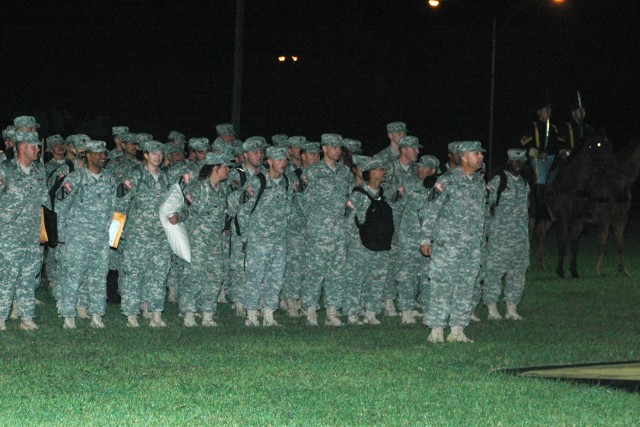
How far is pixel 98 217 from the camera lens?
1477 cm

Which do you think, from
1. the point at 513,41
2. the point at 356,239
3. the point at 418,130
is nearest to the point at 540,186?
the point at 356,239

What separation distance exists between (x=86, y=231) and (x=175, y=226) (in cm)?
103

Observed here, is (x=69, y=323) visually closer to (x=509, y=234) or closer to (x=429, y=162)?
(x=429, y=162)

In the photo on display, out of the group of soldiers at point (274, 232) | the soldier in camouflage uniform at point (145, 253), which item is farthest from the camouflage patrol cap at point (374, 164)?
the soldier in camouflage uniform at point (145, 253)

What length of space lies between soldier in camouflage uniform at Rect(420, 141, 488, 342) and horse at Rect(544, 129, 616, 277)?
943cm

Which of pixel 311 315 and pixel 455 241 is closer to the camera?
pixel 455 241

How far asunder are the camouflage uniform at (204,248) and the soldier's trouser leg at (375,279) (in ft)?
5.92

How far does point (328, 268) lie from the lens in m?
15.8

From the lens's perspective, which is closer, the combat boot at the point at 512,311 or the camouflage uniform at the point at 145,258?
the camouflage uniform at the point at 145,258

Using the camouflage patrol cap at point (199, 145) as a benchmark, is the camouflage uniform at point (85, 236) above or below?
below

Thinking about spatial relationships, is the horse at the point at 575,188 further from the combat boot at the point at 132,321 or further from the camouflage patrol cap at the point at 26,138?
the camouflage patrol cap at the point at 26,138

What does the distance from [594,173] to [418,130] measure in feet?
142

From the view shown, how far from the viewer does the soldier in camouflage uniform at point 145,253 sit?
15227 mm

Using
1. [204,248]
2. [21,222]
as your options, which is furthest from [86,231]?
[204,248]
